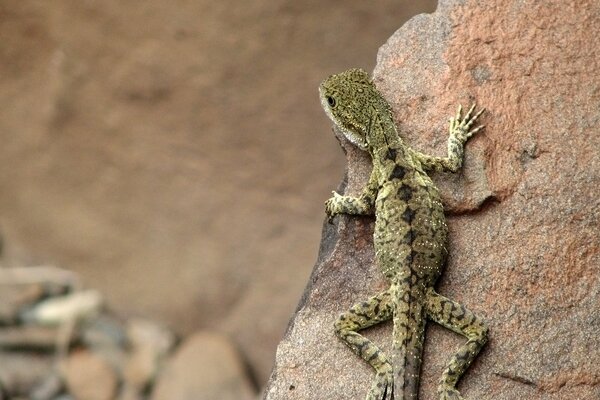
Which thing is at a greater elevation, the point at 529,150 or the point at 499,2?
the point at 499,2

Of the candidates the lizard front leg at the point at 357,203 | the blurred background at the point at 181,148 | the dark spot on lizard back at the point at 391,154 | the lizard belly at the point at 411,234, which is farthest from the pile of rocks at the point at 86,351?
the dark spot on lizard back at the point at 391,154

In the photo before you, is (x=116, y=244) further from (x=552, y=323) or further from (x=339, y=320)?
(x=552, y=323)

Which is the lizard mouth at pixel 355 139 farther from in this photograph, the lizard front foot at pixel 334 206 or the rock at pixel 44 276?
Result: the rock at pixel 44 276

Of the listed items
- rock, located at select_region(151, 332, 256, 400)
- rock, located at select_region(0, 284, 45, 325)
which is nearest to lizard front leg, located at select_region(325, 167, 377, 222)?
rock, located at select_region(151, 332, 256, 400)

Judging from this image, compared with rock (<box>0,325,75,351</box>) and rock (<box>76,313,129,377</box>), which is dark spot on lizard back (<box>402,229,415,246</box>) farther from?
rock (<box>0,325,75,351</box>)

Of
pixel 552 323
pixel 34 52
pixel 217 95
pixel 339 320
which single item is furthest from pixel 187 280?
pixel 552 323

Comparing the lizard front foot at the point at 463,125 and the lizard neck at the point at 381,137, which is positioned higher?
the lizard neck at the point at 381,137

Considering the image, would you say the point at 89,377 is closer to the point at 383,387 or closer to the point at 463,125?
the point at 383,387
